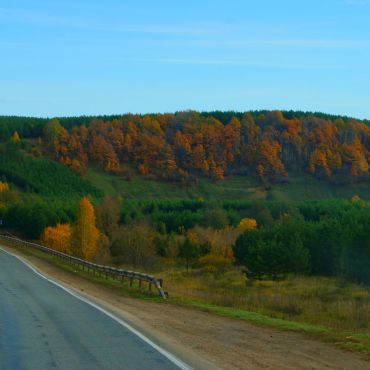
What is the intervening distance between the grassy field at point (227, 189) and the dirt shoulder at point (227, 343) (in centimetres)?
14762

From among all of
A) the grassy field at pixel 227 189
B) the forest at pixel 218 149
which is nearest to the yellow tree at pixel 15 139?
the forest at pixel 218 149

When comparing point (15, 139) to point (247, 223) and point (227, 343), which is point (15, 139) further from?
point (227, 343)

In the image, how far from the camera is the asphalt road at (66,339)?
1074 cm

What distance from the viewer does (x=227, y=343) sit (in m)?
13.2

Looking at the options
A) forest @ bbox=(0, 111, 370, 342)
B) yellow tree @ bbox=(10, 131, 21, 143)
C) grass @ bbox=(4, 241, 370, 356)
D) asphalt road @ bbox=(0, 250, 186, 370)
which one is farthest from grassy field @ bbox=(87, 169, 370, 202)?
asphalt road @ bbox=(0, 250, 186, 370)

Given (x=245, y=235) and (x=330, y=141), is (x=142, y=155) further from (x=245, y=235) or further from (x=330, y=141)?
(x=245, y=235)

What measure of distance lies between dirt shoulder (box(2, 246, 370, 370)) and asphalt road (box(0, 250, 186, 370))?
581 mm

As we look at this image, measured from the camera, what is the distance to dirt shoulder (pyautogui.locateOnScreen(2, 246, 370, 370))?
36.3 ft

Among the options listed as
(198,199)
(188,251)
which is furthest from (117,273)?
(198,199)

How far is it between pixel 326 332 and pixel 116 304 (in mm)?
8190

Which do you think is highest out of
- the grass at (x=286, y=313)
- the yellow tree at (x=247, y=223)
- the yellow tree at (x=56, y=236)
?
the grass at (x=286, y=313)

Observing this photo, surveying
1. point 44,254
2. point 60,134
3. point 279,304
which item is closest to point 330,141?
point 60,134

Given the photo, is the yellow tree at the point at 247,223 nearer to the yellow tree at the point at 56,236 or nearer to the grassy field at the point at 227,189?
the yellow tree at the point at 56,236

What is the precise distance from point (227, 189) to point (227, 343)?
162 meters
